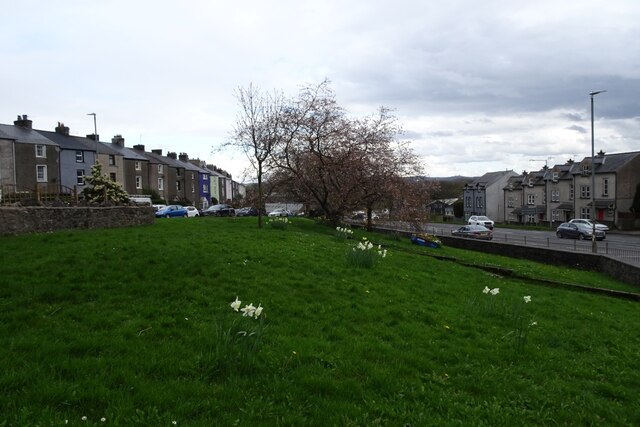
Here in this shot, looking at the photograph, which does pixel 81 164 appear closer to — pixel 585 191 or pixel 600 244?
pixel 600 244

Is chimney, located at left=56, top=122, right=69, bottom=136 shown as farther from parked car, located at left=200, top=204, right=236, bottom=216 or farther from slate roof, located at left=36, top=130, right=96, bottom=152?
parked car, located at left=200, top=204, right=236, bottom=216

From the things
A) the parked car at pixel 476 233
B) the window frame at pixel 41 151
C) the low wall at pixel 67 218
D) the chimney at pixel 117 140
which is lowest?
the parked car at pixel 476 233

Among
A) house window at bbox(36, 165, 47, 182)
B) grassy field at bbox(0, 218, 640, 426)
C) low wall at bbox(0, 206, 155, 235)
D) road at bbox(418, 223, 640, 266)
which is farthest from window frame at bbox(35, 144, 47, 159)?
grassy field at bbox(0, 218, 640, 426)

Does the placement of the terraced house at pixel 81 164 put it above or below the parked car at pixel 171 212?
above

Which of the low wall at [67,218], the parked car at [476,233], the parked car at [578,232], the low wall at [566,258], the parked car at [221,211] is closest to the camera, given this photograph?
the low wall at [67,218]

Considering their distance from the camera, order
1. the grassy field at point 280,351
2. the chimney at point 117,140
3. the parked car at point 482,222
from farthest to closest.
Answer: the chimney at point 117,140 → the parked car at point 482,222 → the grassy field at point 280,351

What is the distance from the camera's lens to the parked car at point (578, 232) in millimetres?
40875

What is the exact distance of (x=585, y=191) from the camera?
6178cm

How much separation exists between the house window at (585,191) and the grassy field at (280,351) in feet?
191

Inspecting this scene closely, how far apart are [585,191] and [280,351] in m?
66.5

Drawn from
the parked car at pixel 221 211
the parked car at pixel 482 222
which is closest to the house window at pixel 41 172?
the parked car at pixel 221 211

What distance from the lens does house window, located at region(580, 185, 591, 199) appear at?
→ 61062 millimetres

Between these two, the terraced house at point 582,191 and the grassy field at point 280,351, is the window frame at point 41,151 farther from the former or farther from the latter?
the terraced house at point 582,191

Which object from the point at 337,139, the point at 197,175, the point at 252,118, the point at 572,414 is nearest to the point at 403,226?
the point at 337,139
